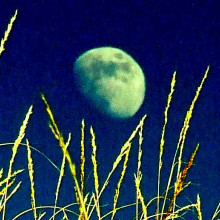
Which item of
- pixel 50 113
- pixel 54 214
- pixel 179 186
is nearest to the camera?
pixel 50 113

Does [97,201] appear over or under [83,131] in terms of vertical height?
under

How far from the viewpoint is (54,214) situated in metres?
1.59

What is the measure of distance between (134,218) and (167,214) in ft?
0.90

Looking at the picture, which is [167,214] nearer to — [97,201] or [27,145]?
[97,201]

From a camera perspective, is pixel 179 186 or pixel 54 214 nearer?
pixel 179 186

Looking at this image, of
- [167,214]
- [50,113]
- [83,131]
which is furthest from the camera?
[167,214]

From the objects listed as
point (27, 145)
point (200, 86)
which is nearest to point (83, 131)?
point (27, 145)

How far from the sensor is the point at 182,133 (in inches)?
53.9

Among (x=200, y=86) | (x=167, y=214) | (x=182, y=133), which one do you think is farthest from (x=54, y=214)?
(x=200, y=86)

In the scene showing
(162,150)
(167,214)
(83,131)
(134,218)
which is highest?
(83,131)

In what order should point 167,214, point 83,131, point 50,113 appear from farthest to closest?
point 167,214 < point 83,131 < point 50,113

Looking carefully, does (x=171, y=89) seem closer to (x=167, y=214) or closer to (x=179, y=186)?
(x=179, y=186)

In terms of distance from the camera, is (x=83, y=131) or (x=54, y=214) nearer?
(x=83, y=131)

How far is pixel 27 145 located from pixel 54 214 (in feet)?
1.38
